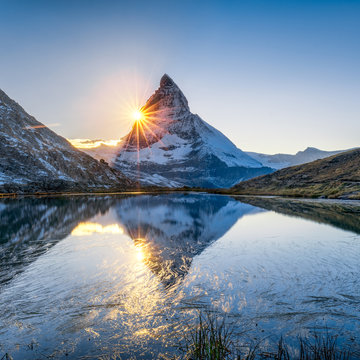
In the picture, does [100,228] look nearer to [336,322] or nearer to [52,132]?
[336,322]

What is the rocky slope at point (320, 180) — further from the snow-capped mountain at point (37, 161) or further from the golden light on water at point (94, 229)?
the snow-capped mountain at point (37, 161)

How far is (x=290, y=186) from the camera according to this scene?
350ft

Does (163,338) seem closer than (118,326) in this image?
Yes

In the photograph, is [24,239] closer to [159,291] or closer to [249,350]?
[159,291]

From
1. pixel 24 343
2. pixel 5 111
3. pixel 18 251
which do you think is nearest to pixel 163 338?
pixel 24 343

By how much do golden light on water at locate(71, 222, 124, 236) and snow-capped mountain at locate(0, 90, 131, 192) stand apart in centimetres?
9332

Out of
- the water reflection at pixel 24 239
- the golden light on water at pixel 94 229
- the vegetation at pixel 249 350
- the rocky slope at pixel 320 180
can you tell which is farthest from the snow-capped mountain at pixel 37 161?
the vegetation at pixel 249 350

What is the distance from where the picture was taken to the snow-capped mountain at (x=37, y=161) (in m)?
125

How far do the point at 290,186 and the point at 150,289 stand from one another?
103 metres

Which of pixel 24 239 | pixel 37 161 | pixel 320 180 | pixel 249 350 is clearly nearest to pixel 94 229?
pixel 24 239

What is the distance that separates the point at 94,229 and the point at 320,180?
8808 centimetres

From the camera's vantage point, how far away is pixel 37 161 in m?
141

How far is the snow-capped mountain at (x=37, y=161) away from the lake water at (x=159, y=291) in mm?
108234

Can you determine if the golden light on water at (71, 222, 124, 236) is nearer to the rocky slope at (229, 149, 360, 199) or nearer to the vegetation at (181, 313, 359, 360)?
the vegetation at (181, 313, 359, 360)
